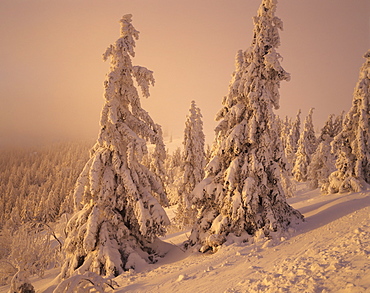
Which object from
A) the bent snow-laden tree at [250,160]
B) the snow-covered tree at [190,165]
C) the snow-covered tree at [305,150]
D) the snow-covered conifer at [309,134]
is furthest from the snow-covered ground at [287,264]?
the snow-covered conifer at [309,134]

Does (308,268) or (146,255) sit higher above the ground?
(308,268)

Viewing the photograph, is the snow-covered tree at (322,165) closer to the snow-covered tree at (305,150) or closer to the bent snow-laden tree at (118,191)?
the snow-covered tree at (305,150)

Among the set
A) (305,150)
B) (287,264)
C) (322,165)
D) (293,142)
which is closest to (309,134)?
(305,150)

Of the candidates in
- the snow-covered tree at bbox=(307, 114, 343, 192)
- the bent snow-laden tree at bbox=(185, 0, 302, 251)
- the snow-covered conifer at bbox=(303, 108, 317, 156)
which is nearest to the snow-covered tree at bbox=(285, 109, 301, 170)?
the snow-covered conifer at bbox=(303, 108, 317, 156)

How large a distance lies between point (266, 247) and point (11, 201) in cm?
10215

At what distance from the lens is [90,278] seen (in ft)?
28.1

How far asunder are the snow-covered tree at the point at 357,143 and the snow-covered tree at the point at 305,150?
1006 inches

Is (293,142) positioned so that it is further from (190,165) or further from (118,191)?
(118,191)

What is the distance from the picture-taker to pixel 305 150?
137 ft

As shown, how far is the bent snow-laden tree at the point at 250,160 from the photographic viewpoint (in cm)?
1124

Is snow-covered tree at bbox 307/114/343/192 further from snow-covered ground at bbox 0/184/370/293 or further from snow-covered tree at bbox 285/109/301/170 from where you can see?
snow-covered tree at bbox 285/109/301/170

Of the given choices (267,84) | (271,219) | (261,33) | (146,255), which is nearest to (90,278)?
(146,255)

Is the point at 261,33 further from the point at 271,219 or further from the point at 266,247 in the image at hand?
the point at 266,247

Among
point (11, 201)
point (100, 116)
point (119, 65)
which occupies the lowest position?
point (11, 201)
